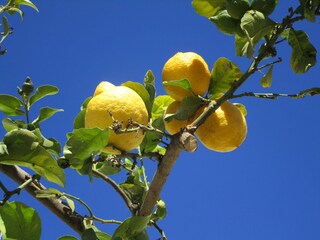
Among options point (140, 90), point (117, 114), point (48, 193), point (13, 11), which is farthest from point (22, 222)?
point (13, 11)

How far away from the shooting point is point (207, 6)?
1.38 metres

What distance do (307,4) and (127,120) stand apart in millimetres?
541

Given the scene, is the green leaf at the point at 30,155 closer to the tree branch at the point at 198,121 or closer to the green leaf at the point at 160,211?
the tree branch at the point at 198,121

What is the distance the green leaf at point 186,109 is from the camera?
1.28m

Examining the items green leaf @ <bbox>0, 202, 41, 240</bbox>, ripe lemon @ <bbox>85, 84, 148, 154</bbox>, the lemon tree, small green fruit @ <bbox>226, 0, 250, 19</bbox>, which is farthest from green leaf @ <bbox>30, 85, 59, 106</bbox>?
small green fruit @ <bbox>226, 0, 250, 19</bbox>

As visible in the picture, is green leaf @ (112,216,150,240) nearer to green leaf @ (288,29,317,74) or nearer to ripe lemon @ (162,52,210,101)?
ripe lemon @ (162,52,210,101)

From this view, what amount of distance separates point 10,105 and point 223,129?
0.63 metres

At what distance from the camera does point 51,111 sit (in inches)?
52.4

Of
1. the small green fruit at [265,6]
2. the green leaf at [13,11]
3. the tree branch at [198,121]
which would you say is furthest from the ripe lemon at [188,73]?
the green leaf at [13,11]

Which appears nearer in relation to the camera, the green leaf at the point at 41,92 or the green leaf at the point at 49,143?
the green leaf at the point at 49,143

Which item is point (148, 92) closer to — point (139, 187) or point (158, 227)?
point (139, 187)

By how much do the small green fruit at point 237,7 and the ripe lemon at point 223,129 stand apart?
25 cm

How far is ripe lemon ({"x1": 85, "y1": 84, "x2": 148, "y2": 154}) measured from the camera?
1.22 m

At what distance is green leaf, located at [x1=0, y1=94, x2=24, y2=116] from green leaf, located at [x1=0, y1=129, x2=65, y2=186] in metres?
0.30
